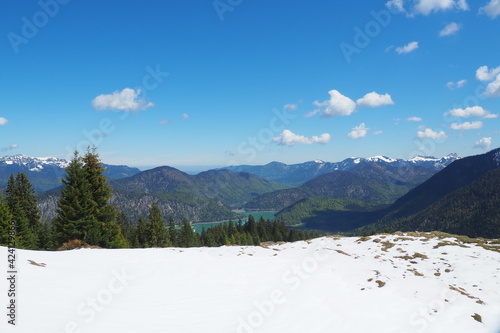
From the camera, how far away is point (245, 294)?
1456 centimetres

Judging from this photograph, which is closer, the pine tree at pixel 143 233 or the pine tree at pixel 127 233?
the pine tree at pixel 127 233

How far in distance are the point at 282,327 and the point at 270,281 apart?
4949 millimetres

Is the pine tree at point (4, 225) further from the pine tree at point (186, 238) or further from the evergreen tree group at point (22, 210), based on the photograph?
the pine tree at point (186, 238)

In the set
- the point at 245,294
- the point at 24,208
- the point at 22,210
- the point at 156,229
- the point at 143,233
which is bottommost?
the point at 143,233

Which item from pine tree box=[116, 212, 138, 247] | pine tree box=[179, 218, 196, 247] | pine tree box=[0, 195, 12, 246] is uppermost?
pine tree box=[0, 195, 12, 246]

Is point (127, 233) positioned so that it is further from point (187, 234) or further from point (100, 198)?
point (100, 198)

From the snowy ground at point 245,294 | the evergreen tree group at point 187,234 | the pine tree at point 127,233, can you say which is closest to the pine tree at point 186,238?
the evergreen tree group at point 187,234

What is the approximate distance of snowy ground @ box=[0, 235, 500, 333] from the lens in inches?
430

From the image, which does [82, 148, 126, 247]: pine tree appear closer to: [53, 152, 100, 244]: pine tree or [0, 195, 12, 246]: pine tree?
[53, 152, 100, 244]: pine tree

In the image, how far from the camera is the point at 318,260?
21.5 metres

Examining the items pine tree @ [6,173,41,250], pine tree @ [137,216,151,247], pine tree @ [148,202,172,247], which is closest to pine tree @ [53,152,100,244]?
pine tree @ [6,173,41,250]

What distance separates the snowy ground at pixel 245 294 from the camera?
10.9m

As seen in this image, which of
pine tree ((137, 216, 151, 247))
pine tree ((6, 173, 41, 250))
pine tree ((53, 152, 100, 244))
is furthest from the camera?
pine tree ((137, 216, 151, 247))

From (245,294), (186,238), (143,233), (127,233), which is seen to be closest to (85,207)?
(245,294)
